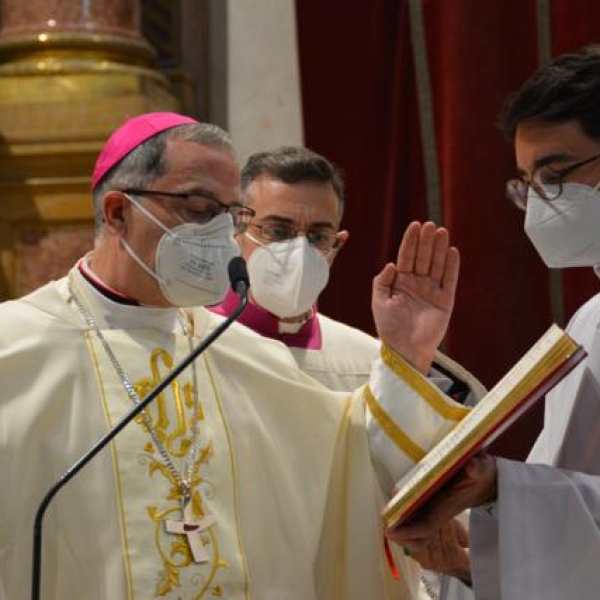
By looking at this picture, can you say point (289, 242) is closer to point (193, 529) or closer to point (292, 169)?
point (292, 169)

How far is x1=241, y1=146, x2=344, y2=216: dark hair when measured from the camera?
4594 mm

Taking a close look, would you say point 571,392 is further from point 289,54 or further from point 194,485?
point 289,54

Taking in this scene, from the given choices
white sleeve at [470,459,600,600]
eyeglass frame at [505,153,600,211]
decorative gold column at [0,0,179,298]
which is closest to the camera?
white sleeve at [470,459,600,600]

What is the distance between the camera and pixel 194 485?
130 inches

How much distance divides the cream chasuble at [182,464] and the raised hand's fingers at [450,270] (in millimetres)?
223

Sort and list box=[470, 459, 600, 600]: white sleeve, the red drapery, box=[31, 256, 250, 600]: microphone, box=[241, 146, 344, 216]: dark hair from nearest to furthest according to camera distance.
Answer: box=[31, 256, 250, 600]: microphone → box=[470, 459, 600, 600]: white sleeve → box=[241, 146, 344, 216]: dark hair → the red drapery

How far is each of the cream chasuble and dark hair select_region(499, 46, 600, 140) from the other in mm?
675

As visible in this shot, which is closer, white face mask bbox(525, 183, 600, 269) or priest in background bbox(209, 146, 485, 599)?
white face mask bbox(525, 183, 600, 269)

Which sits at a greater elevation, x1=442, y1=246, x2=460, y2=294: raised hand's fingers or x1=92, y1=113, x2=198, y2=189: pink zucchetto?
x1=92, y1=113, x2=198, y2=189: pink zucchetto

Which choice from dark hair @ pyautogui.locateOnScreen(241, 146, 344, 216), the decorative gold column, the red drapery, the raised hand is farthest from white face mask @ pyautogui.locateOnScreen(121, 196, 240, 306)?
the red drapery

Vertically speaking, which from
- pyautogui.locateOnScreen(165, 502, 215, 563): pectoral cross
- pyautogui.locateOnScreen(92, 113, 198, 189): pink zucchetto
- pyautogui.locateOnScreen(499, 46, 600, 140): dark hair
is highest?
pyautogui.locateOnScreen(499, 46, 600, 140): dark hair

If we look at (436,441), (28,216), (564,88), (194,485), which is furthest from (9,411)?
(28,216)

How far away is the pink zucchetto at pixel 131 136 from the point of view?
3.50 meters

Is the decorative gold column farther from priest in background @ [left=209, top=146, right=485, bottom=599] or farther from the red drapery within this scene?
priest in background @ [left=209, top=146, right=485, bottom=599]
